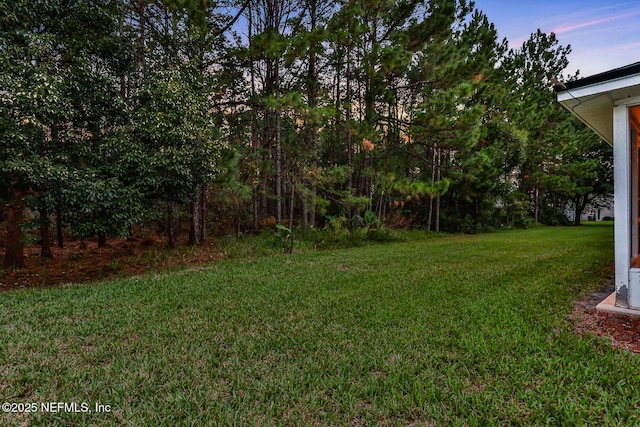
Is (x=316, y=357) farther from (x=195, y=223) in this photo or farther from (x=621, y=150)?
(x=195, y=223)

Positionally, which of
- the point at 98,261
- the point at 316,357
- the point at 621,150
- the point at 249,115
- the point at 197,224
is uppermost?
the point at 249,115

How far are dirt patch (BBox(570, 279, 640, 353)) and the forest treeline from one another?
21.0 ft

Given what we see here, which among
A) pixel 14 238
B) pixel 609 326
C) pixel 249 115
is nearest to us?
pixel 609 326

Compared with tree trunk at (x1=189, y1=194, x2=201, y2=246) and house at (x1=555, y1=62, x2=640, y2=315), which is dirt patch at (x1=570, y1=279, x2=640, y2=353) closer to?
house at (x1=555, y1=62, x2=640, y2=315)

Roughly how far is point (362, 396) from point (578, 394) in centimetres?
138

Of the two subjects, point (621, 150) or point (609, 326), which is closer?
point (609, 326)

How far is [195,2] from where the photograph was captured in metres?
7.62

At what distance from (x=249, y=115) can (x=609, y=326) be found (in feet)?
41.3

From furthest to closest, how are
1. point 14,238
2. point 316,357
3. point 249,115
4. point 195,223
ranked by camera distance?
point 249,115
point 195,223
point 14,238
point 316,357

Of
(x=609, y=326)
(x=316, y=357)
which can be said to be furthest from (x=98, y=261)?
(x=609, y=326)

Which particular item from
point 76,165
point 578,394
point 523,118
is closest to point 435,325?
point 578,394

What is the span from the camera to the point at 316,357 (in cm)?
251

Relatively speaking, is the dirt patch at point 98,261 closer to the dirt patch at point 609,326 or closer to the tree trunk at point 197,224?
the tree trunk at point 197,224

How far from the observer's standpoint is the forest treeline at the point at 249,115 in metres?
5.30
